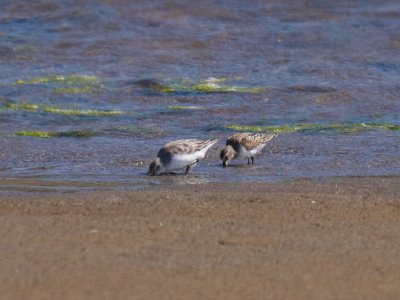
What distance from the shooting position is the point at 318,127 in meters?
15.3

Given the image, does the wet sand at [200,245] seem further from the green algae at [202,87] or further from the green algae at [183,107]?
the green algae at [202,87]

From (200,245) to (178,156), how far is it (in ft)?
14.2

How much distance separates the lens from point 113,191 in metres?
10.4

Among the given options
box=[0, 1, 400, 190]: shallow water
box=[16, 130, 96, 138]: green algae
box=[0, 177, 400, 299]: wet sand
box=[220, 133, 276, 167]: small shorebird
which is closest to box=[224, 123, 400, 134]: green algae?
box=[0, 1, 400, 190]: shallow water

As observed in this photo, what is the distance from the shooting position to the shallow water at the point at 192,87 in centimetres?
1265

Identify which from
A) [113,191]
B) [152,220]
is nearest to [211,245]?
[152,220]

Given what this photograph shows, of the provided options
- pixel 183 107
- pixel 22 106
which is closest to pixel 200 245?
pixel 183 107

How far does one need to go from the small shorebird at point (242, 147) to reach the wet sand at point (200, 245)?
2502mm

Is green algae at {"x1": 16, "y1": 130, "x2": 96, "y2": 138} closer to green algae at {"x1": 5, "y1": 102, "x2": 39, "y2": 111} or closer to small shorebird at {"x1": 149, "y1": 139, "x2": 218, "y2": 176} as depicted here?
green algae at {"x1": 5, "y1": 102, "x2": 39, "y2": 111}

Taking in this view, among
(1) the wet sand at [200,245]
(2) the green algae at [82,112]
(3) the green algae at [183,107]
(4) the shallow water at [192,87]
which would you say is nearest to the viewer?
(1) the wet sand at [200,245]

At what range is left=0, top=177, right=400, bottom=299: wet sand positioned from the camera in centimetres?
705

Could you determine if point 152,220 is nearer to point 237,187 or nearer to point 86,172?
point 237,187

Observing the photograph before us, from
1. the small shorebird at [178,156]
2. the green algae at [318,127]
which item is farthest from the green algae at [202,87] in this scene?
the small shorebird at [178,156]

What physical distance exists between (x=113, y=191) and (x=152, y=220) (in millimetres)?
1732
